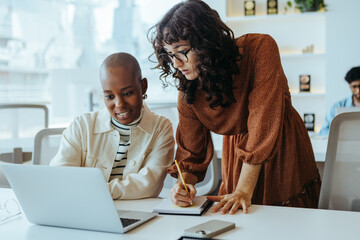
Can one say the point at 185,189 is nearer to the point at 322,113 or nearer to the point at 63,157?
the point at 63,157

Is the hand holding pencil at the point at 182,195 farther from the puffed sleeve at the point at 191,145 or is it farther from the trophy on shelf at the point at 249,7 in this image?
the trophy on shelf at the point at 249,7

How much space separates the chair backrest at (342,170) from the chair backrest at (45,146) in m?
1.12

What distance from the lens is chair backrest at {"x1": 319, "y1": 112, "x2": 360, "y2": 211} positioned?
1470 millimetres

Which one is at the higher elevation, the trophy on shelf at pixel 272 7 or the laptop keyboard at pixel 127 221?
the trophy on shelf at pixel 272 7

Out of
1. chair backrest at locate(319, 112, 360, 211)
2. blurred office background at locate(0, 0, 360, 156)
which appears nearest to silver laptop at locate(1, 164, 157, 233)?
chair backrest at locate(319, 112, 360, 211)

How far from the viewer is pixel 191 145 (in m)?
1.50

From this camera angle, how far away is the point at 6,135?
152 inches

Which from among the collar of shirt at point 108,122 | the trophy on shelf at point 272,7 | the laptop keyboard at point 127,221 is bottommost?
the laptop keyboard at point 127,221

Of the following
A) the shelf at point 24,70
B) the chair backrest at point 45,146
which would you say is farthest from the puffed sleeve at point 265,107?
the shelf at point 24,70

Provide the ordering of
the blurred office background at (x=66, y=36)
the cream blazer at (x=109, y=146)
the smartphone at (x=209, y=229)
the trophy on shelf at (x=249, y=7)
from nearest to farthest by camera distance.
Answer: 1. the smartphone at (x=209, y=229)
2. the cream blazer at (x=109, y=146)
3. the trophy on shelf at (x=249, y=7)
4. the blurred office background at (x=66, y=36)

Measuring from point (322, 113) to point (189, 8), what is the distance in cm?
405

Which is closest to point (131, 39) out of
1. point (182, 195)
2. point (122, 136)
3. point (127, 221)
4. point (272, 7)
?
point (272, 7)

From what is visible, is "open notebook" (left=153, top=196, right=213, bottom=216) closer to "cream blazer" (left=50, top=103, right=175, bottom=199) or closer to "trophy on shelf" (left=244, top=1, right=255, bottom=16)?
"cream blazer" (left=50, top=103, right=175, bottom=199)

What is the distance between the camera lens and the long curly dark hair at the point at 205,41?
1284 mm
